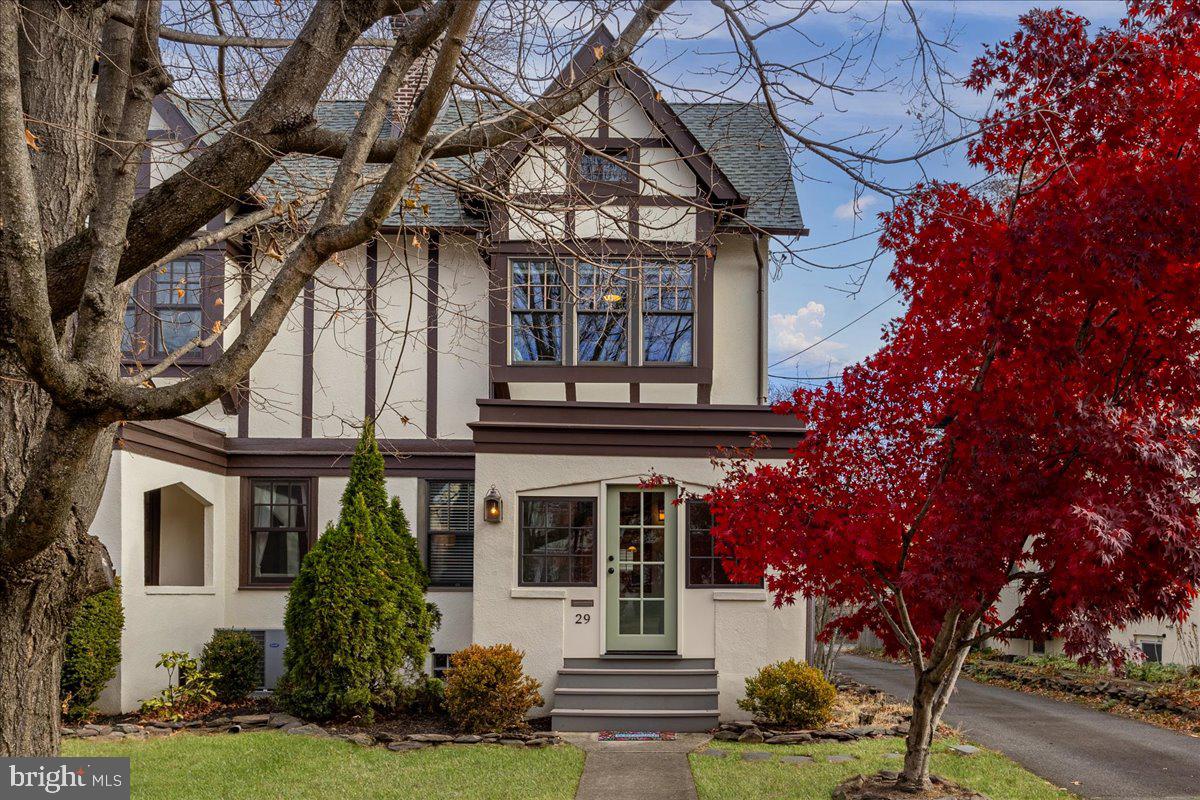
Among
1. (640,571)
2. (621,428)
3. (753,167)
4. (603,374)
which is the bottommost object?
(640,571)

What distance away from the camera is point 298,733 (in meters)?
10.0

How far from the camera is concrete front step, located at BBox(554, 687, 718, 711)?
10.8 meters

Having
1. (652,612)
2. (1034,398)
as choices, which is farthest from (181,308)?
(1034,398)

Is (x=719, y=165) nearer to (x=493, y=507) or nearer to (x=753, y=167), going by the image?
(x=753, y=167)

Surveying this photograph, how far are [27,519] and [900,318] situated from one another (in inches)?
234

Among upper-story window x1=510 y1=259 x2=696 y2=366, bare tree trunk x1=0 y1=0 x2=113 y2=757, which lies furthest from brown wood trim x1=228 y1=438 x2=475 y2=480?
bare tree trunk x1=0 y1=0 x2=113 y2=757

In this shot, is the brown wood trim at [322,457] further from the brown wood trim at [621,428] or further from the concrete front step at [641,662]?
the concrete front step at [641,662]

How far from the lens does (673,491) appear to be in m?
11.8

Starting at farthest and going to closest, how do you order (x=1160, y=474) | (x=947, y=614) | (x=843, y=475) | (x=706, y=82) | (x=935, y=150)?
1. (x=843, y=475)
2. (x=947, y=614)
3. (x=1160, y=474)
4. (x=706, y=82)
5. (x=935, y=150)

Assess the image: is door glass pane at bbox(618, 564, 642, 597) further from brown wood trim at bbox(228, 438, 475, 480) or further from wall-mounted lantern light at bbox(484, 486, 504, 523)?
brown wood trim at bbox(228, 438, 475, 480)

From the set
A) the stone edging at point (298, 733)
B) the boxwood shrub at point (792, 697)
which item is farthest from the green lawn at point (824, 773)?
the stone edging at point (298, 733)

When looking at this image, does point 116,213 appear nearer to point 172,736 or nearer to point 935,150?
point 935,150

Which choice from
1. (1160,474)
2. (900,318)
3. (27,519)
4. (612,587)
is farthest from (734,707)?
(27,519)

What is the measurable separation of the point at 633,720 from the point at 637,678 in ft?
1.62
